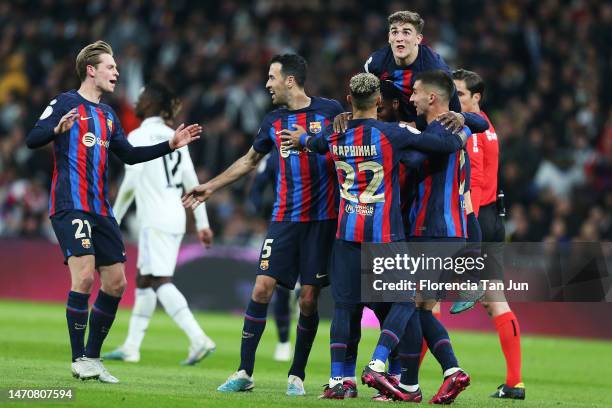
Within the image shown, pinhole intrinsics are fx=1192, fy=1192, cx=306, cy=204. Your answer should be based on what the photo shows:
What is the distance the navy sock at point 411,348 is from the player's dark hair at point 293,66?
6.86 ft

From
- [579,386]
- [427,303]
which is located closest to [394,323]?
[427,303]

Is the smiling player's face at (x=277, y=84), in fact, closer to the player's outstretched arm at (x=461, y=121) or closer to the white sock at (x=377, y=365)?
the player's outstretched arm at (x=461, y=121)

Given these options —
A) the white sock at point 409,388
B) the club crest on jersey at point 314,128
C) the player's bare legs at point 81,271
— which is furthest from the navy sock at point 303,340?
the player's bare legs at point 81,271

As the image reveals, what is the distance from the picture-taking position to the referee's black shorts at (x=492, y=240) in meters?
9.83

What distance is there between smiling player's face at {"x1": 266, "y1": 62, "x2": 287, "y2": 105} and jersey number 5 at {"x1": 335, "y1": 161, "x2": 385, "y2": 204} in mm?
926

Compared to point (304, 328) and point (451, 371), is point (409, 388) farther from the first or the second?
point (304, 328)

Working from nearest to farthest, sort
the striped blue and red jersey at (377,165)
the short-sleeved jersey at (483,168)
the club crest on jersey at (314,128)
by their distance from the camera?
the striped blue and red jersey at (377,165) → the club crest on jersey at (314,128) → the short-sleeved jersey at (483,168)

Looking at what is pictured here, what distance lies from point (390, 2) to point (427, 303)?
52.0 ft

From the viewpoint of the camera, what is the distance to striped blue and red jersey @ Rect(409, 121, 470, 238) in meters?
8.93

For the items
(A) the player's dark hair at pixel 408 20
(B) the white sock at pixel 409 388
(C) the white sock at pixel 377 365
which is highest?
(A) the player's dark hair at pixel 408 20

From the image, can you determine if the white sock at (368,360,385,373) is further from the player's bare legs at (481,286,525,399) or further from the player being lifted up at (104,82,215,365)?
the player being lifted up at (104,82,215,365)

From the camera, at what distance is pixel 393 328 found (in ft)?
28.2

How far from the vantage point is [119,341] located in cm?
1424

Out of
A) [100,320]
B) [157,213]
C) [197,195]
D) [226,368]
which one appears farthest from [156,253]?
[197,195]
